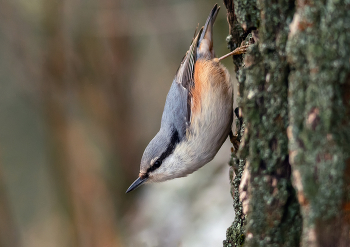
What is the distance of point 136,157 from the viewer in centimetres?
511

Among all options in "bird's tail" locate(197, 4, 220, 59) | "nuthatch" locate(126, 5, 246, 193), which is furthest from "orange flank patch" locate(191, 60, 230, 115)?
"bird's tail" locate(197, 4, 220, 59)

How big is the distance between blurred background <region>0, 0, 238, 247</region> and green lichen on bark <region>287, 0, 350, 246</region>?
88.1 inches

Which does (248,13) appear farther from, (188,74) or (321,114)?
(188,74)

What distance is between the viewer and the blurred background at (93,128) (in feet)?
13.3

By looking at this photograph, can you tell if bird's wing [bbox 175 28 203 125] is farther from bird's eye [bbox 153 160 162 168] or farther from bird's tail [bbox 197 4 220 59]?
bird's eye [bbox 153 160 162 168]

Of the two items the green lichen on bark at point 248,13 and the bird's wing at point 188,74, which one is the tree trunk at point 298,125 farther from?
the bird's wing at point 188,74

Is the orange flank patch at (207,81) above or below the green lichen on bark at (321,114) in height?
above

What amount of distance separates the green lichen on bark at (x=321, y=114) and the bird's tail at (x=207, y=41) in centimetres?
167

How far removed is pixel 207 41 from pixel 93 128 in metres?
2.49

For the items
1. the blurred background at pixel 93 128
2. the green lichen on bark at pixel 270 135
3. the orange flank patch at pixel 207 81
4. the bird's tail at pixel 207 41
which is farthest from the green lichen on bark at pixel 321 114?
the blurred background at pixel 93 128

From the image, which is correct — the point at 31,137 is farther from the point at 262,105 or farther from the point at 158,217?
the point at 262,105

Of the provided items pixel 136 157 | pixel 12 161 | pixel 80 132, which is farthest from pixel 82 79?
pixel 12 161

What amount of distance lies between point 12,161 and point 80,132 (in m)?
1.44

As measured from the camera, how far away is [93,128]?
4773mm
